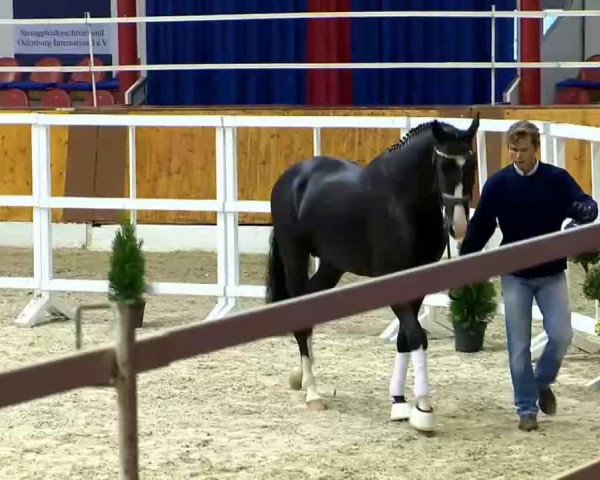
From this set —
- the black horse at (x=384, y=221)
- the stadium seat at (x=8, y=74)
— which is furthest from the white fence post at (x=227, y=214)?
the stadium seat at (x=8, y=74)

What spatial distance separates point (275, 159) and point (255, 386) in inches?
220

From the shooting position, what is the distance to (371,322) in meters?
9.85

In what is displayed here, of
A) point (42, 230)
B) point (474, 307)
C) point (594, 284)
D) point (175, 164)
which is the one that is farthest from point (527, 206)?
point (175, 164)

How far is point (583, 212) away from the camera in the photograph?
6.35 metres

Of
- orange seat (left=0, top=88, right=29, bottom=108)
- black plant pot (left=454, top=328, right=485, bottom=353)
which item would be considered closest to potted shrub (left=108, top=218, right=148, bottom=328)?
black plant pot (left=454, top=328, right=485, bottom=353)

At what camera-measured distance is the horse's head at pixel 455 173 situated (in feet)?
21.2

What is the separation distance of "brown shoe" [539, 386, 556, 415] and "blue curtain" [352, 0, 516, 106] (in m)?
11.2

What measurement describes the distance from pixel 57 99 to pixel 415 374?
12198 millimetres

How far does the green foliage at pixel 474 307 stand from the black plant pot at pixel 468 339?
0.02 m

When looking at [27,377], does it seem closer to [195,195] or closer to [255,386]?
[255,386]

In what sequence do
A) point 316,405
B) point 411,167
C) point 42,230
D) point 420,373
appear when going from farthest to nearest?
point 42,230 → point 316,405 → point 411,167 → point 420,373

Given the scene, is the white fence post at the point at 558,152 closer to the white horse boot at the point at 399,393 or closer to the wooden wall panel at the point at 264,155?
the white horse boot at the point at 399,393

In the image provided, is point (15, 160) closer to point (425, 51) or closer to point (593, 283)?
point (425, 51)

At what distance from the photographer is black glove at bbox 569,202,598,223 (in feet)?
20.7
